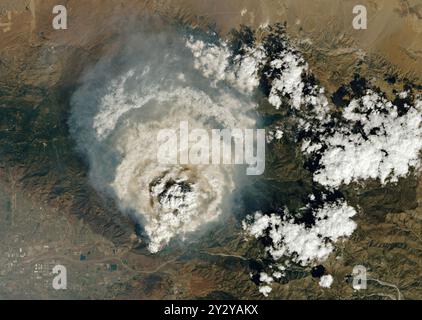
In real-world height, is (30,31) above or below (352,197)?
above

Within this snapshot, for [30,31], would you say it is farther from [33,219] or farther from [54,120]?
[33,219]

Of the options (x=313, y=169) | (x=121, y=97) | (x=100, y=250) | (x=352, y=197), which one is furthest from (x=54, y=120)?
(x=352, y=197)

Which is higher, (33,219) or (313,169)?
(313,169)

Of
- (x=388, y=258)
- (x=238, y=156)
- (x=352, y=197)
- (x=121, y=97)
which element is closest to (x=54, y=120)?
(x=121, y=97)

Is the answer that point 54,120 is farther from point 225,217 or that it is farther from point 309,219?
point 309,219

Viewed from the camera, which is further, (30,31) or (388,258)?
(30,31)

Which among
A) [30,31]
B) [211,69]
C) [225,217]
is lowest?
[225,217]
